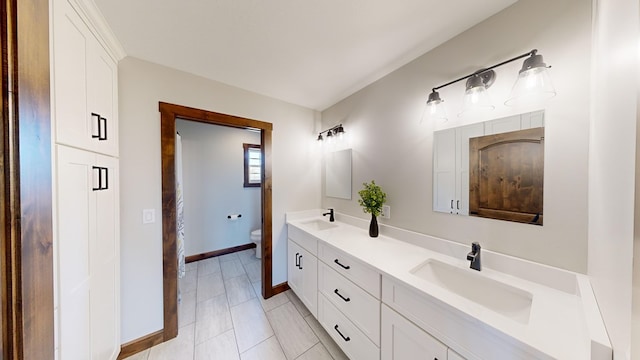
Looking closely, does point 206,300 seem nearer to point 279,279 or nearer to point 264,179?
point 279,279

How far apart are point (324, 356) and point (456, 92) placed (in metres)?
2.16

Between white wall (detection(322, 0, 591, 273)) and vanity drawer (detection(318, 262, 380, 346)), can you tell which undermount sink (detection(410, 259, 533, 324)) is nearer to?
white wall (detection(322, 0, 591, 273))

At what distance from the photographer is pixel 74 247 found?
93 cm

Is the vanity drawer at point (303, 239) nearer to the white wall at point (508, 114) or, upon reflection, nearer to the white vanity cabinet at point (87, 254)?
the white wall at point (508, 114)

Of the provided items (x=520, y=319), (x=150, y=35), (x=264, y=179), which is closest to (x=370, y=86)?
(x=264, y=179)

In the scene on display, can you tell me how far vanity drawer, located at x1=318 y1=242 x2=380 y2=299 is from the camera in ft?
3.94

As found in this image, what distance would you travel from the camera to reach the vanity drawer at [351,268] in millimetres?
1202

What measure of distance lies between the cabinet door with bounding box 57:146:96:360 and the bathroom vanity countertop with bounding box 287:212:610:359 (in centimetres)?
144

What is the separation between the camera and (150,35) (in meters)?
1.31

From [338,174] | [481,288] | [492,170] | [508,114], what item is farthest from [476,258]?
[338,174]

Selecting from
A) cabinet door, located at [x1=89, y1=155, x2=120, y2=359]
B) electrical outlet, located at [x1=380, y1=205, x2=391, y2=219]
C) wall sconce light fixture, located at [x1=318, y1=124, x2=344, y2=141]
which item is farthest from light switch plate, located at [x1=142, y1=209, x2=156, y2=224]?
electrical outlet, located at [x1=380, y1=205, x2=391, y2=219]

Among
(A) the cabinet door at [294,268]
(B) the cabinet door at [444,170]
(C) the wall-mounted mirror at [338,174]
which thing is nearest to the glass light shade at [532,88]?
(B) the cabinet door at [444,170]

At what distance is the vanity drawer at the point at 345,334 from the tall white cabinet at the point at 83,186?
1.43 meters

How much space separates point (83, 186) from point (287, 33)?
1466 millimetres
